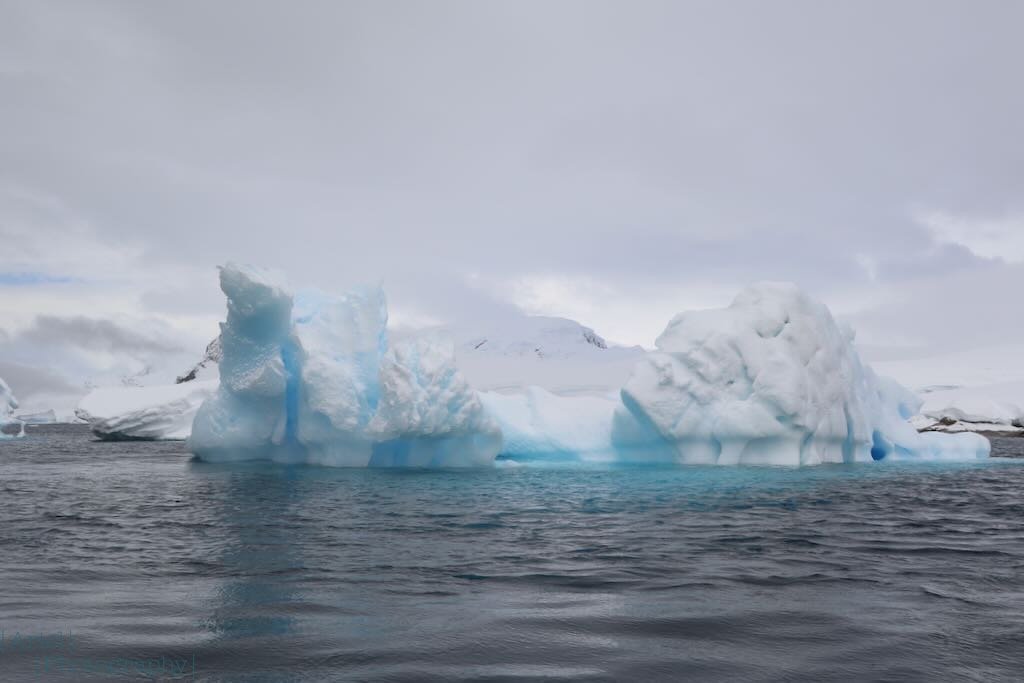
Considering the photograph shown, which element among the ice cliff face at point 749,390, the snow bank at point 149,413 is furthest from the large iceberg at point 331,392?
the snow bank at point 149,413

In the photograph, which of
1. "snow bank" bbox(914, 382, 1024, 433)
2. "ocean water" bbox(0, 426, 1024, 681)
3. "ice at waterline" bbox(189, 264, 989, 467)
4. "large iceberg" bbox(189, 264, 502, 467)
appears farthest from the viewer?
"snow bank" bbox(914, 382, 1024, 433)

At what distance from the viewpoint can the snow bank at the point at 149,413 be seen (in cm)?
3850

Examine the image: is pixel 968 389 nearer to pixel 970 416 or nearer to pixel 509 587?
pixel 970 416

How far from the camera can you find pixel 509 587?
7.09m

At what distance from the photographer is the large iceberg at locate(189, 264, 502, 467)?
1978 centimetres

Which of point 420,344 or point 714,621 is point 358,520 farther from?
point 420,344

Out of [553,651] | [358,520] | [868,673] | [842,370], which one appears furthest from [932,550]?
[842,370]

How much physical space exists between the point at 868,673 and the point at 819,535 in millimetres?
5652

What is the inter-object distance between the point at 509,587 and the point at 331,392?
13.9 metres

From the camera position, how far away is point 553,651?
204 inches

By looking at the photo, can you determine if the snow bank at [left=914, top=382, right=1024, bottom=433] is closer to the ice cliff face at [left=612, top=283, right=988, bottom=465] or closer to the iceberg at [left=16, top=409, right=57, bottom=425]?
the ice cliff face at [left=612, top=283, right=988, bottom=465]

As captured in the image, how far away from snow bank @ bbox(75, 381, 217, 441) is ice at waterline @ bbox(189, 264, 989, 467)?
56.7ft

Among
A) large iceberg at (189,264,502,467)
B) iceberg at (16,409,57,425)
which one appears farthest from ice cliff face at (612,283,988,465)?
iceberg at (16,409,57,425)

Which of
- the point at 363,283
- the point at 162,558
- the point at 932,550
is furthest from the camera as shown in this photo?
the point at 363,283
